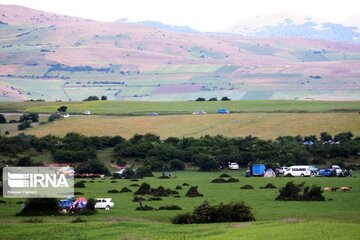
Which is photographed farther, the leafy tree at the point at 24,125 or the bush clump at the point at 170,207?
the leafy tree at the point at 24,125

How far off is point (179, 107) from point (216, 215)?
9668 cm

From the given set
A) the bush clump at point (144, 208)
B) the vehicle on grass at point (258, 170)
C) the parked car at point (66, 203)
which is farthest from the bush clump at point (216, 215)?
the vehicle on grass at point (258, 170)

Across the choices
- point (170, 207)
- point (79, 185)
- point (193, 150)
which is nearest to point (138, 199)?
point (170, 207)

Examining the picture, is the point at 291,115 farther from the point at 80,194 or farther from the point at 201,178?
the point at 80,194

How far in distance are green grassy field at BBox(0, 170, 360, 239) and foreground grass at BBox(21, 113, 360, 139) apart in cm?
4155

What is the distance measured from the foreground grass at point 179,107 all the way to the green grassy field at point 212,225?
64888 mm

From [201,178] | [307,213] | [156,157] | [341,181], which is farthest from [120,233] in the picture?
[156,157]

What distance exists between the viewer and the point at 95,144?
85500 millimetres

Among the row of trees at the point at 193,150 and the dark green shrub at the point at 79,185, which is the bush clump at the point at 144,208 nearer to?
the dark green shrub at the point at 79,185

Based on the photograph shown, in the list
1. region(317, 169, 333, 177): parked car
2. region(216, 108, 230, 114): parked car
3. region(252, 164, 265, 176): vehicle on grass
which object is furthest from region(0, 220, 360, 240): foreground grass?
region(216, 108, 230, 114): parked car

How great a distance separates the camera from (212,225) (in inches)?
1345

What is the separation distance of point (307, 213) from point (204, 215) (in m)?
6.09

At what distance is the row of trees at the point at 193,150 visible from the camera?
77.2 meters

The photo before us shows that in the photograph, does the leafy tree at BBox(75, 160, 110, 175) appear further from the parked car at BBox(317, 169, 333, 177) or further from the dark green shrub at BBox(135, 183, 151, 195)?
the dark green shrub at BBox(135, 183, 151, 195)
